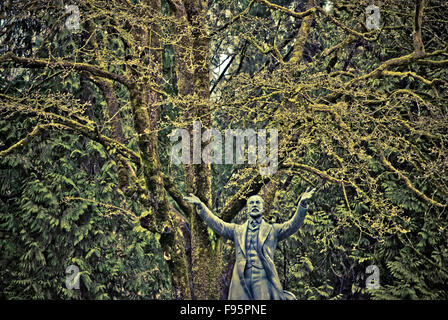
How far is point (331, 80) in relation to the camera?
27.7 feet

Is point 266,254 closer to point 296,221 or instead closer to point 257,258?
point 257,258

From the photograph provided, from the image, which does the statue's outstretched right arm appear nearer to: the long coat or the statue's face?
the long coat

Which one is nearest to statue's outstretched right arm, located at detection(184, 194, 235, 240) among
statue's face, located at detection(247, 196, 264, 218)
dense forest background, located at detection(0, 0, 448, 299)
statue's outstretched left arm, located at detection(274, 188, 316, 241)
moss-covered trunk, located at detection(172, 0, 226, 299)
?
statue's face, located at detection(247, 196, 264, 218)

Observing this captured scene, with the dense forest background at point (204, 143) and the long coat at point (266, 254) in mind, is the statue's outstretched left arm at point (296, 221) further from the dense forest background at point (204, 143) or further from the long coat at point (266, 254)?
the dense forest background at point (204, 143)

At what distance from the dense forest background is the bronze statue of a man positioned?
1013 mm

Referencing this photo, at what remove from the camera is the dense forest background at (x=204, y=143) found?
8.86m

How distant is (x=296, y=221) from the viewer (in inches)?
299

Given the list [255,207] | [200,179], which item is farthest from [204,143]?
[255,207]

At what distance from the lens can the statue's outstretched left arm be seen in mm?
7320

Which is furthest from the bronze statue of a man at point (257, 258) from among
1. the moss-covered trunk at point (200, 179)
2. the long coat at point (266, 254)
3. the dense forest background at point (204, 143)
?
the moss-covered trunk at point (200, 179)

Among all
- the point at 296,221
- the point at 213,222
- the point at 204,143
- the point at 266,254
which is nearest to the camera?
the point at 296,221

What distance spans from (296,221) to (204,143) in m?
2.20
